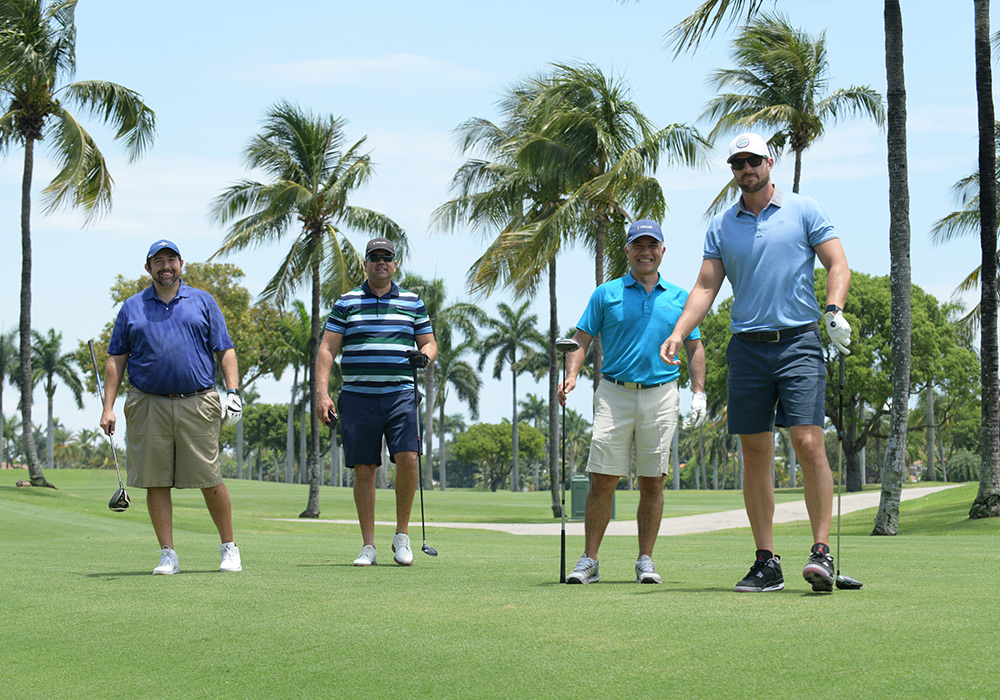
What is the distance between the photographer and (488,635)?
4.20 meters

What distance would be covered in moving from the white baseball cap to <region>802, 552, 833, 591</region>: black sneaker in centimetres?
216

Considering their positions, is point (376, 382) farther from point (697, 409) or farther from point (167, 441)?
point (697, 409)

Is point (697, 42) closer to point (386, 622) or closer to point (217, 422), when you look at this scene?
point (217, 422)

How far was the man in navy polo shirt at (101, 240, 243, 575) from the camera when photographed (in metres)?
7.02

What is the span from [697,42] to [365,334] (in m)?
9.99

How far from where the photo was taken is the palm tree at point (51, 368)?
7706 centimetres

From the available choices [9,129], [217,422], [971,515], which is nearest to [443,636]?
[217,422]

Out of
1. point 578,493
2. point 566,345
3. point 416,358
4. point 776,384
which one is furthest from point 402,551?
point 578,493

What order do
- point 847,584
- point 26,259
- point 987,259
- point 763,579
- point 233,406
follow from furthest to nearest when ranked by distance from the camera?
point 26,259, point 987,259, point 233,406, point 763,579, point 847,584

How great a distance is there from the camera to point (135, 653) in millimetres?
4309

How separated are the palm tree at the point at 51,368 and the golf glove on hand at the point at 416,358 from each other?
75097mm

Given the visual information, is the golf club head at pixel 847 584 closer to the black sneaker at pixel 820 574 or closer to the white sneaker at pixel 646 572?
the black sneaker at pixel 820 574

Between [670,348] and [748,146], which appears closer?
[748,146]

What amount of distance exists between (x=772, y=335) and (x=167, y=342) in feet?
13.4
